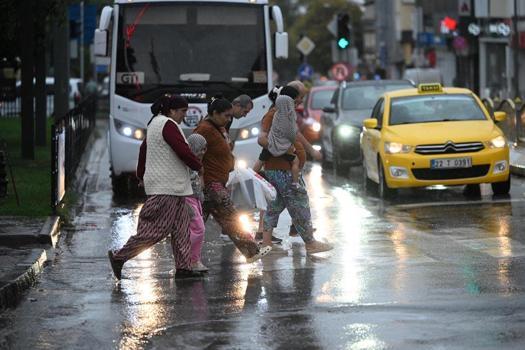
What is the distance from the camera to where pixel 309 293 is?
452 inches

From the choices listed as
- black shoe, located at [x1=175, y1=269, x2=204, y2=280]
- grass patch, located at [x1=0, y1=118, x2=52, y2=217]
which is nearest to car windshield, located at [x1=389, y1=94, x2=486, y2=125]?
grass patch, located at [x1=0, y1=118, x2=52, y2=217]

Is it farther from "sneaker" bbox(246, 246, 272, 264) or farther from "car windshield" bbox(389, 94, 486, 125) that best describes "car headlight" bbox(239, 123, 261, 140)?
"sneaker" bbox(246, 246, 272, 264)

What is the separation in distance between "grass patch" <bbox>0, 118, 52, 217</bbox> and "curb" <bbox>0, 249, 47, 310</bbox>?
350cm

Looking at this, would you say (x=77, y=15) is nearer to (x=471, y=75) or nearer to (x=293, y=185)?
(x=293, y=185)

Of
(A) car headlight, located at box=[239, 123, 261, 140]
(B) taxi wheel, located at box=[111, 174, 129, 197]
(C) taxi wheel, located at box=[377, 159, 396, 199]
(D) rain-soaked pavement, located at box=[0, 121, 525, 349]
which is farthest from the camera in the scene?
(B) taxi wheel, located at box=[111, 174, 129, 197]

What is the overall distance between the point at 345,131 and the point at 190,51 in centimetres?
574

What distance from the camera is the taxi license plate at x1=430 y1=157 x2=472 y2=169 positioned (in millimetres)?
19969

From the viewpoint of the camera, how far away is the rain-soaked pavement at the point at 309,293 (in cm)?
940

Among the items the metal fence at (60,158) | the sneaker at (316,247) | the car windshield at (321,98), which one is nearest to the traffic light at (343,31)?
the car windshield at (321,98)

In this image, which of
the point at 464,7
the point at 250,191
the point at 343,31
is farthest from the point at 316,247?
the point at 464,7

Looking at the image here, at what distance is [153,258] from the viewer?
563 inches

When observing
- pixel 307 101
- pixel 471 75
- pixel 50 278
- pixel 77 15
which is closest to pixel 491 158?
pixel 50 278

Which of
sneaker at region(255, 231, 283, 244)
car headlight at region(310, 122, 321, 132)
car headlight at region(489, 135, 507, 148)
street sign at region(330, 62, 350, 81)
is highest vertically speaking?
street sign at region(330, 62, 350, 81)

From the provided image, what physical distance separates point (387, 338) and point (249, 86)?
41.9ft
